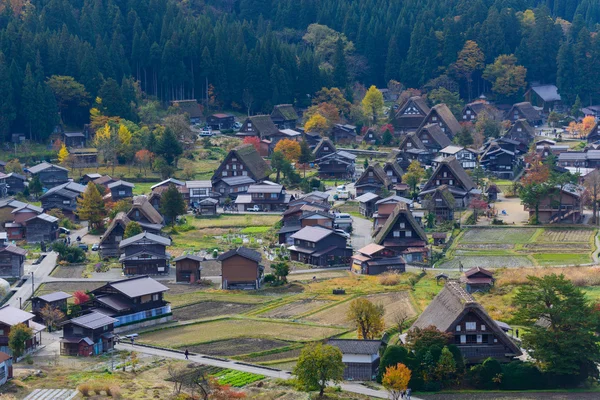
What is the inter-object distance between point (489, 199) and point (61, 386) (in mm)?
36058

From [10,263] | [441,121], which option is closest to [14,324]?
[10,263]

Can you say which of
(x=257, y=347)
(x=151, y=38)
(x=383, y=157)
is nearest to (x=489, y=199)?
(x=383, y=157)

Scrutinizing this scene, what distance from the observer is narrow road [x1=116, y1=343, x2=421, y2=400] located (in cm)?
3425

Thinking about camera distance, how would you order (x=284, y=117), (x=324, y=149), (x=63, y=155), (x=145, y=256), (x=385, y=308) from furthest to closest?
(x=284, y=117) < (x=324, y=149) < (x=63, y=155) < (x=145, y=256) < (x=385, y=308)

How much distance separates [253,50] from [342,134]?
36.5 feet

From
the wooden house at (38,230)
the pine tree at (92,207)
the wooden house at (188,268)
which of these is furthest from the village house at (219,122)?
the wooden house at (188,268)

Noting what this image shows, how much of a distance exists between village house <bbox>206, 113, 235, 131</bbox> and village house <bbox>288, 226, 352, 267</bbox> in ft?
107

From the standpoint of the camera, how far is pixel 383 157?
261 feet

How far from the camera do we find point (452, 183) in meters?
65.2

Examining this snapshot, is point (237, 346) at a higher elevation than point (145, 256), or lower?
lower

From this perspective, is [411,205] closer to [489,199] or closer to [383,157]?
[489,199]

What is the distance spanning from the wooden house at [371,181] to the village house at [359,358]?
31236mm

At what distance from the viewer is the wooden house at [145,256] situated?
51.3 meters

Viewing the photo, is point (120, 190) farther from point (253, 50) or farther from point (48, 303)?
point (253, 50)
